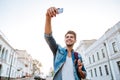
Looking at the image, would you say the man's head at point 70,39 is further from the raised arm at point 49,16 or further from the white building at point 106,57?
the white building at point 106,57

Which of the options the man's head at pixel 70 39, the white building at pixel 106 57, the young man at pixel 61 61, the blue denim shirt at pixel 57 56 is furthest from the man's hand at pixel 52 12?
the white building at pixel 106 57

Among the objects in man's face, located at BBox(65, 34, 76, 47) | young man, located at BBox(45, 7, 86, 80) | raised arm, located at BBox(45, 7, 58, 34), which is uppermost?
raised arm, located at BBox(45, 7, 58, 34)

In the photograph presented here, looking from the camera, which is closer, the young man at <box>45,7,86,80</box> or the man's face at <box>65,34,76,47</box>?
the young man at <box>45,7,86,80</box>

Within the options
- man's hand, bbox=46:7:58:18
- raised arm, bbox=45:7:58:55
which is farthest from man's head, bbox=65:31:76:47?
man's hand, bbox=46:7:58:18

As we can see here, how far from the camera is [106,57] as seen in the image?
23000mm

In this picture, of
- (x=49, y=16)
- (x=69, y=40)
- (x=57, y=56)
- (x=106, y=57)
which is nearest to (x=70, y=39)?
(x=69, y=40)

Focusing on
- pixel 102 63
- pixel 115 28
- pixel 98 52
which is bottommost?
pixel 102 63

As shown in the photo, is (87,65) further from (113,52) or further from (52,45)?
(52,45)

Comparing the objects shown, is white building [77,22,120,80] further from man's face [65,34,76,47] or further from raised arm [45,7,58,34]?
raised arm [45,7,58,34]

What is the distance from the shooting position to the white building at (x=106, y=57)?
1930cm

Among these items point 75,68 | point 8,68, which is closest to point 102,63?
point 8,68

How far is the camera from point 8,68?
30.9m

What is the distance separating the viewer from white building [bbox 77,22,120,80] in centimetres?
1930

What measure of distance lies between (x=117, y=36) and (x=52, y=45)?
18.8 m
